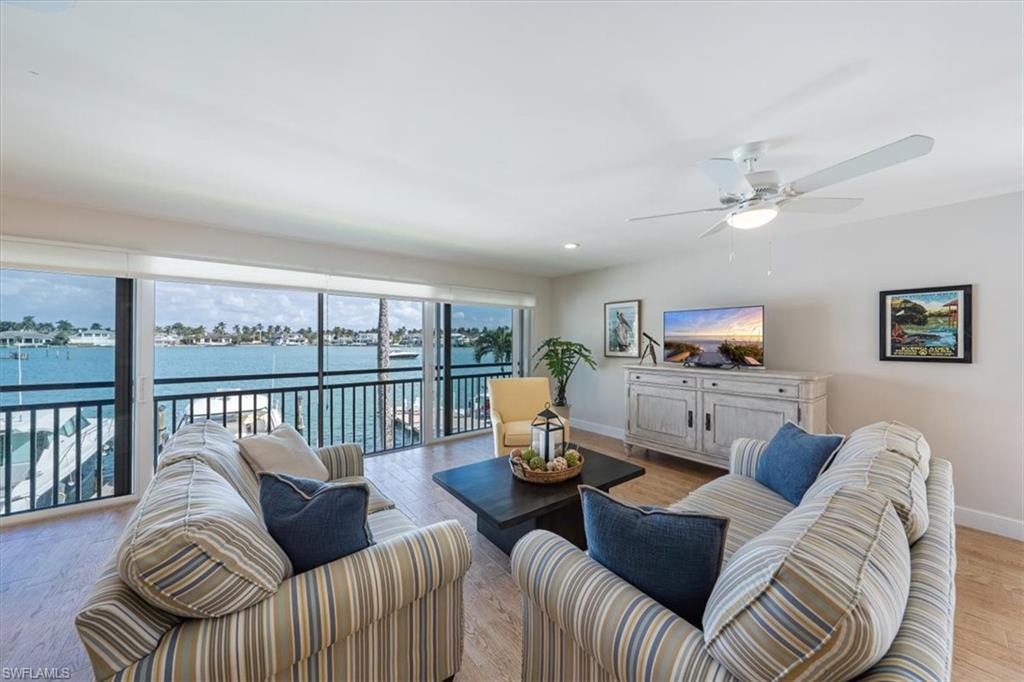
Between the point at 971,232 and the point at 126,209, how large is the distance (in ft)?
19.4

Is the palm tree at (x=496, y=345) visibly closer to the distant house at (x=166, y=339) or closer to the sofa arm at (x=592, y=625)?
the distant house at (x=166, y=339)

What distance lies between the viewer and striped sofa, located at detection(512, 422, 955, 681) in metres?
0.67

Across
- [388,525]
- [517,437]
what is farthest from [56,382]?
[517,437]

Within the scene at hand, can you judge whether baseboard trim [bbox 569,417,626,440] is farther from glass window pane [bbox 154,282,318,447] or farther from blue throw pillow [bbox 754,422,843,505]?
glass window pane [bbox 154,282,318,447]

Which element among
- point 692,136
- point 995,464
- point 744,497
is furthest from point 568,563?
point 995,464

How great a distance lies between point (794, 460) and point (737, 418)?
1.48 metres

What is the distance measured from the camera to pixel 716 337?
3.65 metres

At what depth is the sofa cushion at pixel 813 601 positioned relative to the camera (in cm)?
66

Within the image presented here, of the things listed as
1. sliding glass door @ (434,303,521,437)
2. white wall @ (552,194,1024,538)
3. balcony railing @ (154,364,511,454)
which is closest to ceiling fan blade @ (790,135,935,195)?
white wall @ (552,194,1024,538)

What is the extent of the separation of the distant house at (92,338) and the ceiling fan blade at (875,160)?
4596mm

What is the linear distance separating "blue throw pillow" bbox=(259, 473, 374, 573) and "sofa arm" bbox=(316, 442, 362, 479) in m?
1.01

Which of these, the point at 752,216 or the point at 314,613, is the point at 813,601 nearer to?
the point at 314,613

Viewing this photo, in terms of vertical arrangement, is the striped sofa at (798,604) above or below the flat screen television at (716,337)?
below

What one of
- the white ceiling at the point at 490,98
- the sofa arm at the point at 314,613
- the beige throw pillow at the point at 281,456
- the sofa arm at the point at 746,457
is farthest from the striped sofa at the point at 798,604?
the white ceiling at the point at 490,98
